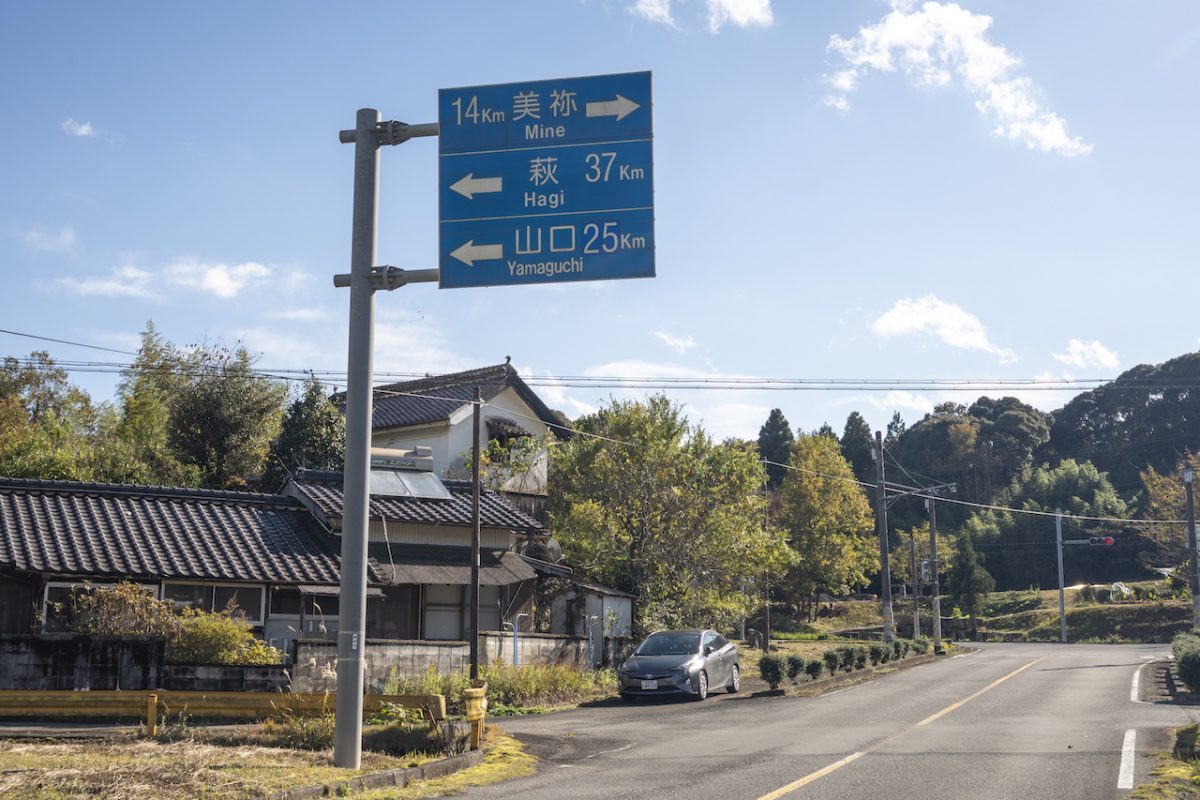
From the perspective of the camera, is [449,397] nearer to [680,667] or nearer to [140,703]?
[680,667]

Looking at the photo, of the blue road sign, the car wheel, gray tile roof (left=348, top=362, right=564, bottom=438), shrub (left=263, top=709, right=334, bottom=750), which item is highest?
gray tile roof (left=348, top=362, right=564, bottom=438)

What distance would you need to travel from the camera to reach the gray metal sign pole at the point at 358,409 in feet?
34.8

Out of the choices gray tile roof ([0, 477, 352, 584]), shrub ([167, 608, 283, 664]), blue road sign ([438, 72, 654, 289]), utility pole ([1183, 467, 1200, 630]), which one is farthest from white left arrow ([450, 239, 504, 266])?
utility pole ([1183, 467, 1200, 630])

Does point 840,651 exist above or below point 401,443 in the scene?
below

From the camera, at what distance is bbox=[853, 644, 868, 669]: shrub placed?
3073 centimetres

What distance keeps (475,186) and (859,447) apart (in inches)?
3092

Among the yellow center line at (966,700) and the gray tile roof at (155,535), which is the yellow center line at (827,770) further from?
the gray tile roof at (155,535)

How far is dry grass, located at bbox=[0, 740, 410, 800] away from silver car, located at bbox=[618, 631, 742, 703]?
39.2 feet

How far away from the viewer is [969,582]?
63.6m

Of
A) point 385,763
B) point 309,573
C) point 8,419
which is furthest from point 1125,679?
point 8,419

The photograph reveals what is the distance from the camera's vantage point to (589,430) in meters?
39.9

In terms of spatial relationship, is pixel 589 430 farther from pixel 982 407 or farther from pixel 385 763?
pixel 982 407

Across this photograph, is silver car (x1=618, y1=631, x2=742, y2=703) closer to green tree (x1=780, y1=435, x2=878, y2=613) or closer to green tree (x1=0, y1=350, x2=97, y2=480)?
green tree (x1=0, y1=350, x2=97, y2=480)

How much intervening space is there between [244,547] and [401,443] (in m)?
18.5
